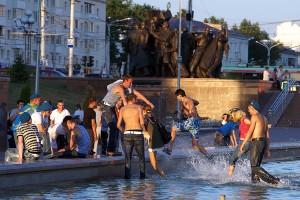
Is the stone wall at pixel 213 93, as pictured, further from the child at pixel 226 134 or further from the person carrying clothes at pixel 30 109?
the person carrying clothes at pixel 30 109

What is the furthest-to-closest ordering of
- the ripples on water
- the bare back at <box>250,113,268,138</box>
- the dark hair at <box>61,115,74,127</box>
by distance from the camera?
1. the dark hair at <box>61,115,74,127</box>
2. the bare back at <box>250,113,268,138</box>
3. the ripples on water

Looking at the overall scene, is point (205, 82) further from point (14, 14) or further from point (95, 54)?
point (95, 54)

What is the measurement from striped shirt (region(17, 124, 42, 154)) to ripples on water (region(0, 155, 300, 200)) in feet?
3.24

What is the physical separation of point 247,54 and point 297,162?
134 meters

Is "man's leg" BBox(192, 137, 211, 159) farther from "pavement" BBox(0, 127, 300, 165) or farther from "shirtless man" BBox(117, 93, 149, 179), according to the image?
"shirtless man" BBox(117, 93, 149, 179)

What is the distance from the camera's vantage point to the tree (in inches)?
6560

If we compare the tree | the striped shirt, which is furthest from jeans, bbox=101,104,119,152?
the tree

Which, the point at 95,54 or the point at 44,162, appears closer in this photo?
the point at 44,162

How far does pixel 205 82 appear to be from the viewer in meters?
47.6

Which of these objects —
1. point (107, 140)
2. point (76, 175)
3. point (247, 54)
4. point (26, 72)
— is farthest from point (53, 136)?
point (247, 54)

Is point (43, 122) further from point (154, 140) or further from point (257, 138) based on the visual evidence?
point (257, 138)

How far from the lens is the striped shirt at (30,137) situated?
58.5 ft

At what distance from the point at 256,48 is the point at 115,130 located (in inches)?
5860

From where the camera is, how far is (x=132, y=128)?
18.3 m
